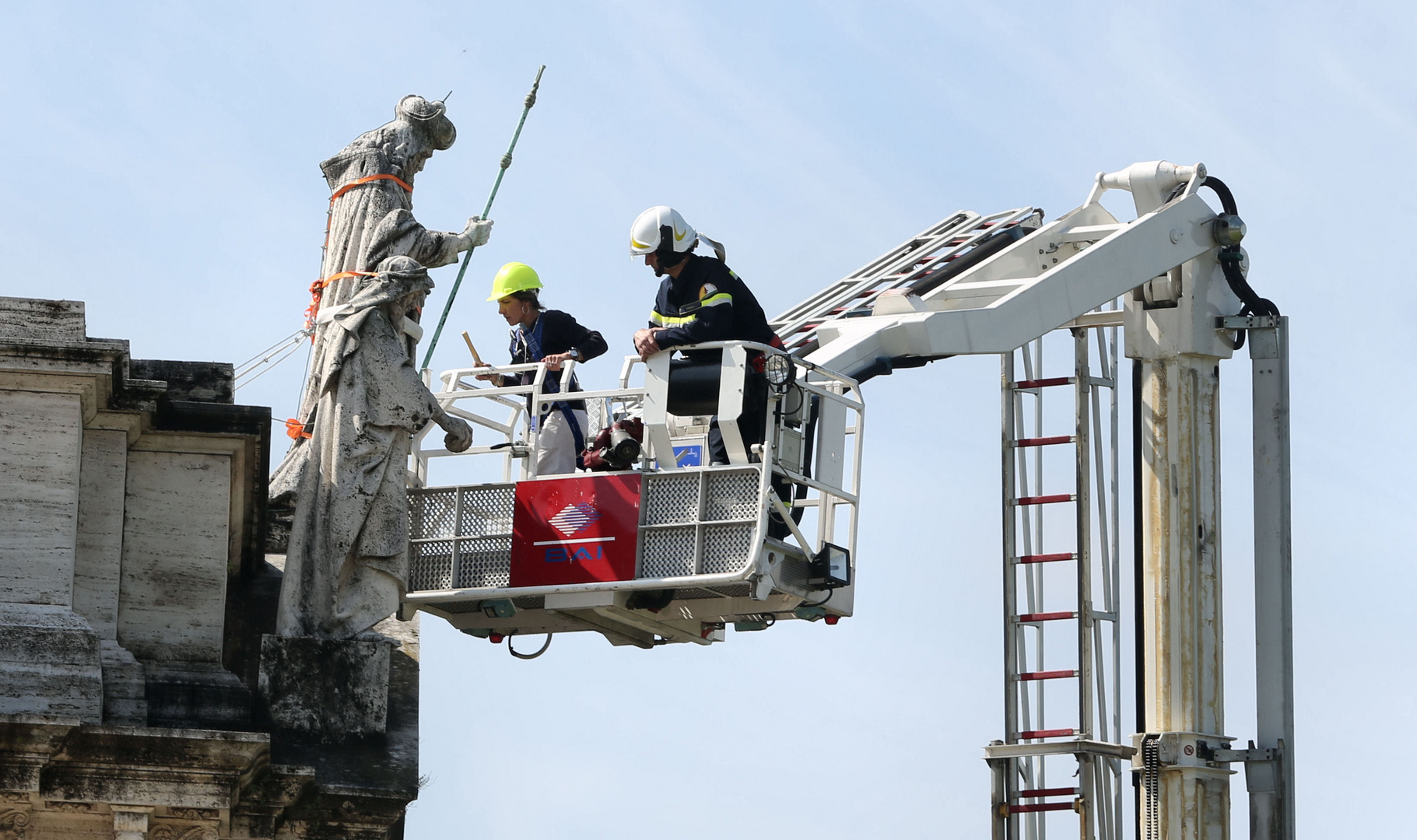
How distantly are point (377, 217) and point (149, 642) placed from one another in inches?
139

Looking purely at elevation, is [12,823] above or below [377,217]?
below

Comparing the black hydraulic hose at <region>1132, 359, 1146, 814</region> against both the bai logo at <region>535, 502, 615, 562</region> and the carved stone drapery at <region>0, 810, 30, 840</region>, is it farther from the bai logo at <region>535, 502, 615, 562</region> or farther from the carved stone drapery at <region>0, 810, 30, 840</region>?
the carved stone drapery at <region>0, 810, 30, 840</region>

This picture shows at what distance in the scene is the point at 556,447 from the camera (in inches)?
648

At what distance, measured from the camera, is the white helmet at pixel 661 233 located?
16.4 m

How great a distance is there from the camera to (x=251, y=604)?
1622 centimetres

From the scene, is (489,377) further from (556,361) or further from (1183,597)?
(1183,597)

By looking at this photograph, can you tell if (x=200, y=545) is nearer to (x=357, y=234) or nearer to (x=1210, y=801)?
(x=357, y=234)

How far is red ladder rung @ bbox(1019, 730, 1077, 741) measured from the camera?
20453mm

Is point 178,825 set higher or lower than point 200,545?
lower

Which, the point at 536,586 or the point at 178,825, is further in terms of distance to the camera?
the point at 536,586

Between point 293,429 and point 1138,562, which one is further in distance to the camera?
point 1138,562

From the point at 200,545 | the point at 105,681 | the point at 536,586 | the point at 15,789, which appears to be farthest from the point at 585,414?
the point at 15,789

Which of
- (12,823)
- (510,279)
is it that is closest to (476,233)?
(510,279)

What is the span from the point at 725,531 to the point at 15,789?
4.50 metres
